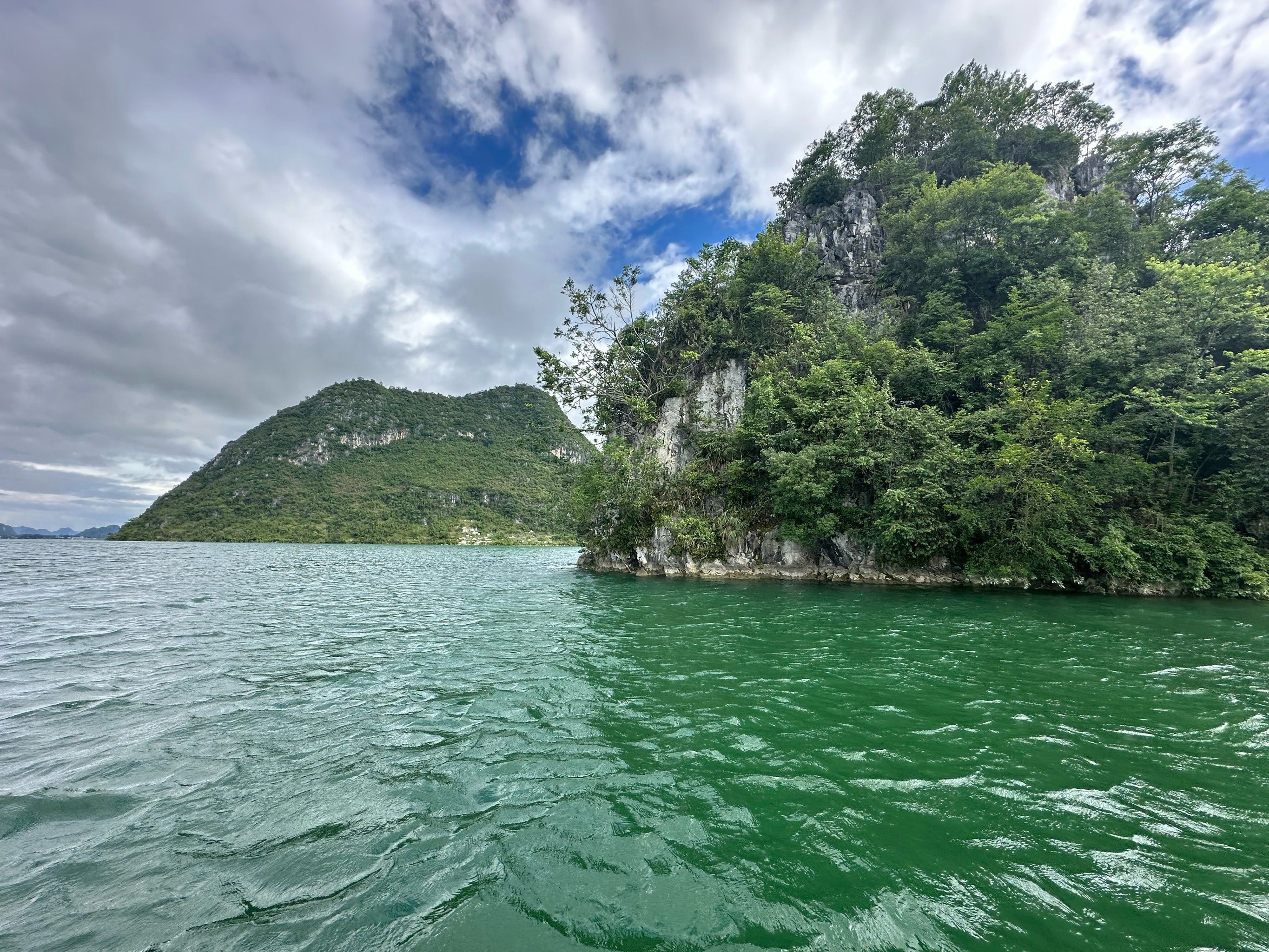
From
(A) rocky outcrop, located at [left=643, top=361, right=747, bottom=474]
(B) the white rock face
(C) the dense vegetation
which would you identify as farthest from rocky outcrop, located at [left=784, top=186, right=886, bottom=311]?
(A) rocky outcrop, located at [left=643, top=361, right=747, bottom=474]

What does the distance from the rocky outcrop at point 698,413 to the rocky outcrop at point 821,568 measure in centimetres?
670

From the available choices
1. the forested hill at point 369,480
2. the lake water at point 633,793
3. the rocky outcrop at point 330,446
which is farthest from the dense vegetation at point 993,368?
the rocky outcrop at point 330,446

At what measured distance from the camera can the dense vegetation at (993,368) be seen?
19.7 metres

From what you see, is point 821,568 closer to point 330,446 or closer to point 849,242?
point 849,242

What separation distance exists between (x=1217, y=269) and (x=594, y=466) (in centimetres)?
3467

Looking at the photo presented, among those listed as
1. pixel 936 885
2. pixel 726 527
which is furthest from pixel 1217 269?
pixel 936 885

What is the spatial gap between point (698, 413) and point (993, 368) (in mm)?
17333

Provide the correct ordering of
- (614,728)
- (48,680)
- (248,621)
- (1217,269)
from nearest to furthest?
(614,728)
(48,680)
(248,621)
(1217,269)

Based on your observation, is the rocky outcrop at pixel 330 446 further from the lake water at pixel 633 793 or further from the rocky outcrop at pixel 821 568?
the lake water at pixel 633 793

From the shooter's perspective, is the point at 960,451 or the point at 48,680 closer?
the point at 48,680

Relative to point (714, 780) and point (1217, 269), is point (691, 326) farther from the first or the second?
point (714, 780)

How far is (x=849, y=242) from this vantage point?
4103 cm

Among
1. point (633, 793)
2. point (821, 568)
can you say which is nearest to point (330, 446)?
point (821, 568)

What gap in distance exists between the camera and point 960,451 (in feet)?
72.1
